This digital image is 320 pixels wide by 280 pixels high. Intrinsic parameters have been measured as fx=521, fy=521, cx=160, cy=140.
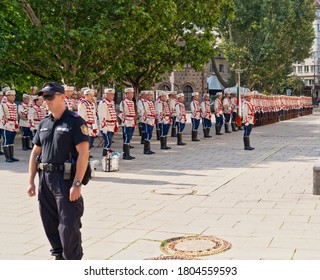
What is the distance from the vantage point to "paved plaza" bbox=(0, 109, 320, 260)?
237 inches

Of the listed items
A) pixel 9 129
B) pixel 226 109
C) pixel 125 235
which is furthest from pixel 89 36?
pixel 125 235

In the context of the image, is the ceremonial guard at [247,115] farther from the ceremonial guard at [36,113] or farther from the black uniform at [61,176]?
the black uniform at [61,176]

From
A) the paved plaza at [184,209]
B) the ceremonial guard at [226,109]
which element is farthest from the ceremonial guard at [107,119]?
the ceremonial guard at [226,109]

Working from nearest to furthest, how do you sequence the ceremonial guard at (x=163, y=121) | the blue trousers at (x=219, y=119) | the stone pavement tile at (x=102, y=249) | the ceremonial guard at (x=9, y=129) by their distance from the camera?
the stone pavement tile at (x=102, y=249), the ceremonial guard at (x=9, y=129), the ceremonial guard at (x=163, y=121), the blue trousers at (x=219, y=119)

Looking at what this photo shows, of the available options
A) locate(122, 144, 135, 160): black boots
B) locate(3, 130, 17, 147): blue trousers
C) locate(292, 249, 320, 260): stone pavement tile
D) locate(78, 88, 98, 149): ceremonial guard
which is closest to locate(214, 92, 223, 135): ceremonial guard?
locate(122, 144, 135, 160): black boots

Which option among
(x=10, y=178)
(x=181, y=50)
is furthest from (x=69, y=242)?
(x=181, y=50)

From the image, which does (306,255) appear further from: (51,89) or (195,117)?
(195,117)

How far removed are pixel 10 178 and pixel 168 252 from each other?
6563mm

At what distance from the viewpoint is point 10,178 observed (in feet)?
37.4

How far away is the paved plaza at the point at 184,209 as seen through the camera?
6.01 metres

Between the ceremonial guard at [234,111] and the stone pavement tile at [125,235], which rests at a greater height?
the ceremonial guard at [234,111]

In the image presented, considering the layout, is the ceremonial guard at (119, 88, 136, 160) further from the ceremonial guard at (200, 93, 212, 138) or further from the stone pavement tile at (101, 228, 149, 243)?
the stone pavement tile at (101, 228, 149, 243)

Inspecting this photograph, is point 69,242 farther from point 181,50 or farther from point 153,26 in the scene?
point 181,50

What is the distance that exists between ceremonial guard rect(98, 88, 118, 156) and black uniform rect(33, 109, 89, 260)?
8464mm
